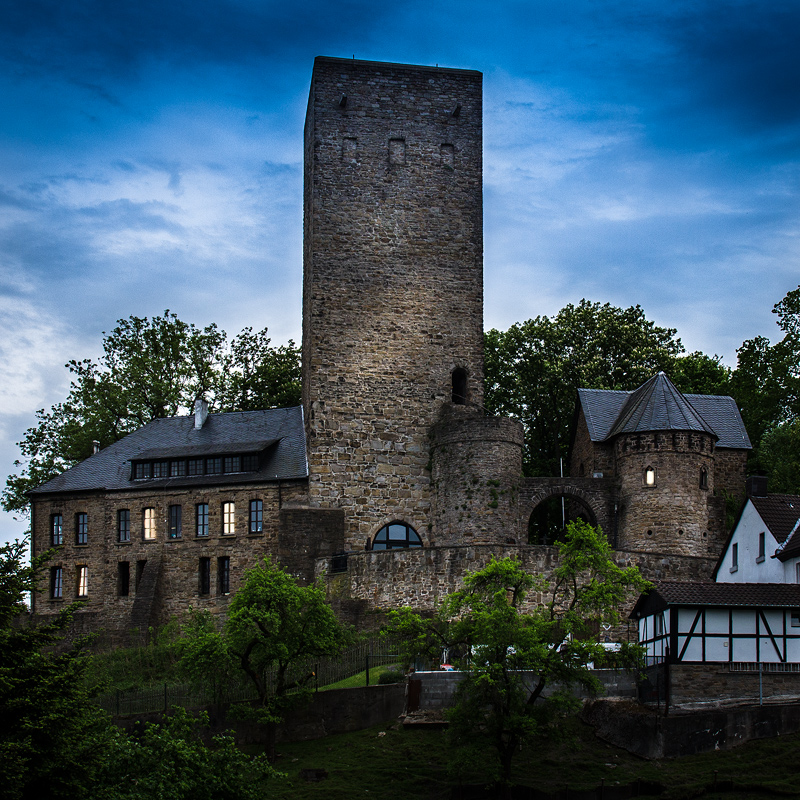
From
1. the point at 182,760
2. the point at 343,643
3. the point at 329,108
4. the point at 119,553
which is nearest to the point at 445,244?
the point at 329,108

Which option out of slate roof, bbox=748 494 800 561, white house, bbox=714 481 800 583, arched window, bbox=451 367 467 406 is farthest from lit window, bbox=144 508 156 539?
slate roof, bbox=748 494 800 561

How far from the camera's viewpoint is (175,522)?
4847cm

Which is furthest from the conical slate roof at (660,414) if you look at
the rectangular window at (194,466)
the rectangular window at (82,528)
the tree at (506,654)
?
the rectangular window at (82,528)

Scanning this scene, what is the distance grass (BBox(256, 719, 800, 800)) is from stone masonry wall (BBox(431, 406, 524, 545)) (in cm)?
1252

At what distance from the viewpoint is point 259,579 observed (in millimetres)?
34406

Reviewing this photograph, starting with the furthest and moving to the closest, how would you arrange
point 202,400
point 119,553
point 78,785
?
point 202,400 → point 119,553 → point 78,785

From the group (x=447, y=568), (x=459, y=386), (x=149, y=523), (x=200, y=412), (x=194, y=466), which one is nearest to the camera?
(x=447, y=568)

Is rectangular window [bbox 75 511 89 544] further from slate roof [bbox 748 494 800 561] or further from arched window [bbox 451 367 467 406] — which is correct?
slate roof [bbox 748 494 800 561]

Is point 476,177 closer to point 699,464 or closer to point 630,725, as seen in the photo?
point 699,464

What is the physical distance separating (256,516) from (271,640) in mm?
14394

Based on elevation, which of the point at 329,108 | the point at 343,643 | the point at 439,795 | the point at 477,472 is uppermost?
the point at 329,108

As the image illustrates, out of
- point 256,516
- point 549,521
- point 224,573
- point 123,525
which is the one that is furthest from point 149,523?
point 549,521

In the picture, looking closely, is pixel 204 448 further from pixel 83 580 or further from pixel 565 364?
pixel 565 364

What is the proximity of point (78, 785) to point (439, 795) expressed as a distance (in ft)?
33.6
